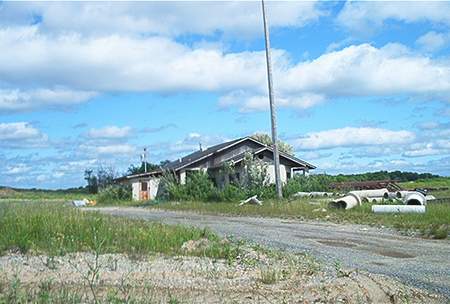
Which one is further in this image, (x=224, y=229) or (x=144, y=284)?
(x=224, y=229)

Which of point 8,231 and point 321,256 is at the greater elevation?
point 8,231

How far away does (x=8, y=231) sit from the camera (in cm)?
1390

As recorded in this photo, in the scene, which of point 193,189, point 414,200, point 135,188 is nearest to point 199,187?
point 193,189

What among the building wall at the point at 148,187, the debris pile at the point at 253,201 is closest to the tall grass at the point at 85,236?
the debris pile at the point at 253,201

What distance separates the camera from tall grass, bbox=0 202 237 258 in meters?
12.7

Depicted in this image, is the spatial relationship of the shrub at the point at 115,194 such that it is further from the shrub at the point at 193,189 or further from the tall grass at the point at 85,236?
the tall grass at the point at 85,236

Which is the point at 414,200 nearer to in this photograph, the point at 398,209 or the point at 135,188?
the point at 398,209

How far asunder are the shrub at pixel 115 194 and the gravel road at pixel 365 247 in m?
35.3

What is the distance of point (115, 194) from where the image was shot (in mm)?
57250

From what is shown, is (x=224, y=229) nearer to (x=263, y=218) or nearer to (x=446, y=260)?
(x=263, y=218)

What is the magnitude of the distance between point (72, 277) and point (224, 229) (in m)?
10.8

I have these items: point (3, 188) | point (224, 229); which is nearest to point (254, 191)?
point (224, 229)

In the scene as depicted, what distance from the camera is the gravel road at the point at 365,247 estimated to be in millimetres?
11547

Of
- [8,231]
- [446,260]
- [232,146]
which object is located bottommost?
[446,260]
